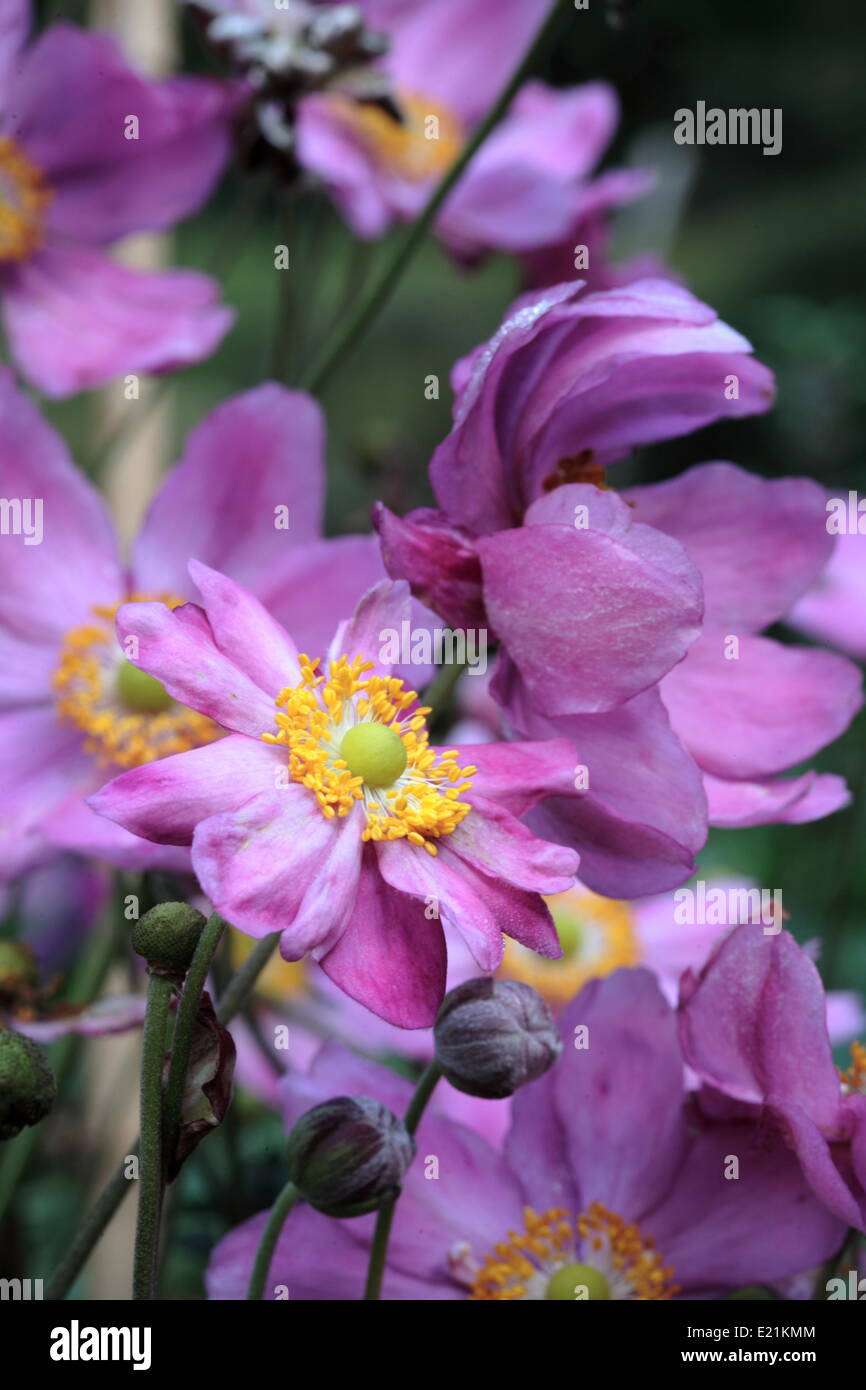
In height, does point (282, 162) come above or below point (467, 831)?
above

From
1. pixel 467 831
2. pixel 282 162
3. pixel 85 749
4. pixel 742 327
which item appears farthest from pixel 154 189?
pixel 742 327

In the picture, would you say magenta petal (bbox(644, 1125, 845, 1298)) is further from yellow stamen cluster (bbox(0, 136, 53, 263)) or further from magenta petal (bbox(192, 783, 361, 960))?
yellow stamen cluster (bbox(0, 136, 53, 263))

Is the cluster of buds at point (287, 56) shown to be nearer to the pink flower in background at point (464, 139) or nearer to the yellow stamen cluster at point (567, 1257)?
the pink flower in background at point (464, 139)

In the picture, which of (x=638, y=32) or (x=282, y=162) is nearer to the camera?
(x=282, y=162)

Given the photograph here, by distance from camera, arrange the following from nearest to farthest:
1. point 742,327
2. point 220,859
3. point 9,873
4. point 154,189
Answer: point 220,859 → point 9,873 → point 154,189 → point 742,327

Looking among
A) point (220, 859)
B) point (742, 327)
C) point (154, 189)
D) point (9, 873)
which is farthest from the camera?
point (742, 327)

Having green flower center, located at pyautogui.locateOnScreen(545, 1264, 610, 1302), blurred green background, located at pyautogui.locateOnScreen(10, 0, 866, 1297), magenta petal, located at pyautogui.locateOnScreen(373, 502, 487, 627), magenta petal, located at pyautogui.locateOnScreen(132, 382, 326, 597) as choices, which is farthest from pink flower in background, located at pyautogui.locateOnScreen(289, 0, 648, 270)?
blurred green background, located at pyautogui.locateOnScreen(10, 0, 866, 1297)

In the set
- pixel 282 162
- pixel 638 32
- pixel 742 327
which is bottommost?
pixel 282 162
